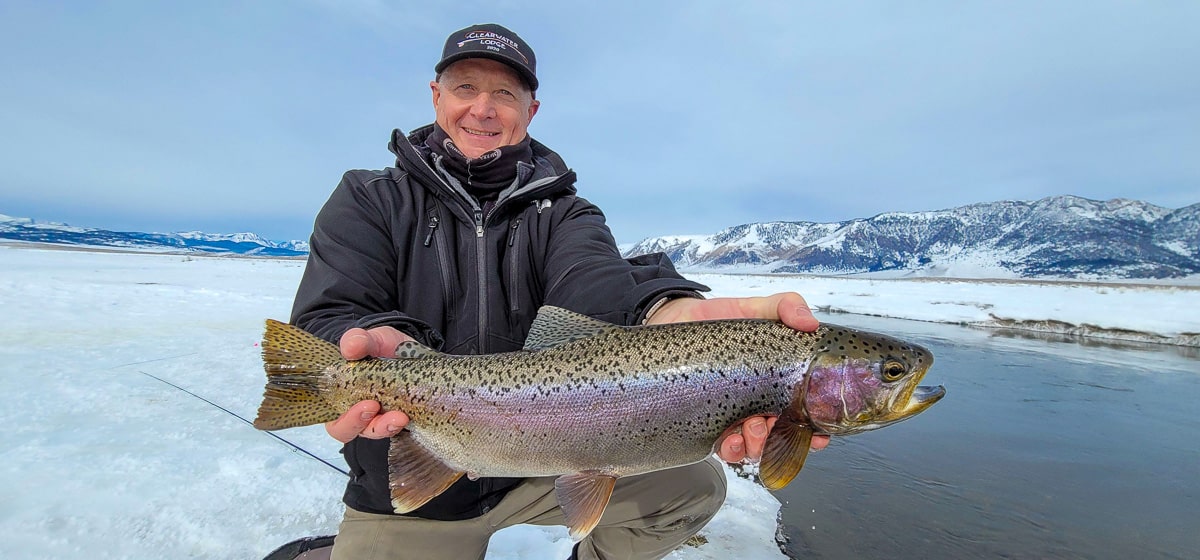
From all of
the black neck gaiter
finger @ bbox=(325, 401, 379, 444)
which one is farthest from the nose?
finger @ bbox=(325, 401, 379, 444)

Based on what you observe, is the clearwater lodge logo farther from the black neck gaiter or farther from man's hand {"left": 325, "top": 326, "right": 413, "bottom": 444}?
man's hand {"left": 325, "top": 326, "right": 413, "bottom": 444}

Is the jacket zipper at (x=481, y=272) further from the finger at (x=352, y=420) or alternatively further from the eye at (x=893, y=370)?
the eye at (x=893, y=370)

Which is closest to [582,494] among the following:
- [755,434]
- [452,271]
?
[755,434]

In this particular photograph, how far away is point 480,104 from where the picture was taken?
3541mm

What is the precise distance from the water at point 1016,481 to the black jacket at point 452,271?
324 centimetres

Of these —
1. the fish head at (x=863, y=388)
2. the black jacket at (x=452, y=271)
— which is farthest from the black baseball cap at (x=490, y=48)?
the fish head at (x=863, y=388)

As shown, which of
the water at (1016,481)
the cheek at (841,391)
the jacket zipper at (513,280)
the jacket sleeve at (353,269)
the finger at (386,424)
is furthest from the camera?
the water at (1016,481)

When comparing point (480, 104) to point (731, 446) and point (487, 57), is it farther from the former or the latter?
point (731, 446)

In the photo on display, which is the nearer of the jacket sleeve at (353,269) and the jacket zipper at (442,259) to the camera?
the jacket sleeve at (353,269)

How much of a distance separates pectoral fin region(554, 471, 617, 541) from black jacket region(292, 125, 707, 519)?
746mm

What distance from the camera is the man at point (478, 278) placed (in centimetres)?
303

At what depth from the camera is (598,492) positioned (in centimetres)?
266

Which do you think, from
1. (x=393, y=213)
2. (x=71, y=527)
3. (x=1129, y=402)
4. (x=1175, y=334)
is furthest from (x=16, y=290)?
(x=1175, y=334)

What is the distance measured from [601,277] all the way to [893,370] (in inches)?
61.9
